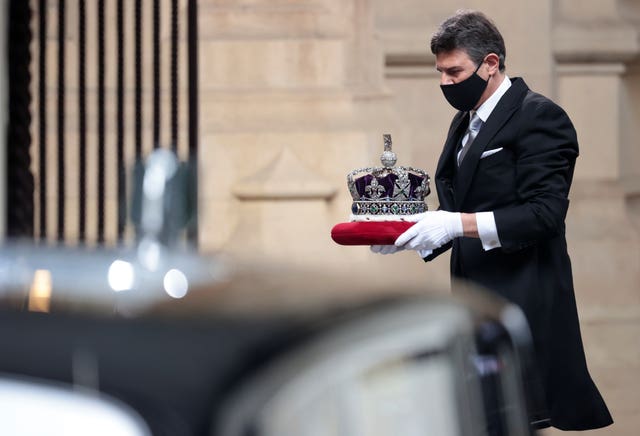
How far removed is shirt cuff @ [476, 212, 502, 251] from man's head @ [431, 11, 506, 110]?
262mm

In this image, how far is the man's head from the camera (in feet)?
10.2

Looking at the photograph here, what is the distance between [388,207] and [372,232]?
0.11 meters

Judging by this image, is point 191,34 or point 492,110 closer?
point 492,110

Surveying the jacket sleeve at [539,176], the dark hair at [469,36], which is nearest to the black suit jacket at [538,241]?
the jacket sleeve at [539,176]

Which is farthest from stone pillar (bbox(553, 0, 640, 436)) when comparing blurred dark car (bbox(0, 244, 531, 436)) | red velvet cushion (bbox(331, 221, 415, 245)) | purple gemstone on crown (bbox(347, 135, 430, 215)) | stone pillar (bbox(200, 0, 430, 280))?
blurred dark car (bbox(0, 244, 531, 436))

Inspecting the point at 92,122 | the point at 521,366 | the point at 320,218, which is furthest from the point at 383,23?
the point at 521,366

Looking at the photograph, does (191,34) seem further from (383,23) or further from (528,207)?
(528,207)

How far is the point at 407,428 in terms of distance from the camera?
49.0 inches

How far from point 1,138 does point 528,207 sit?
3.04 m

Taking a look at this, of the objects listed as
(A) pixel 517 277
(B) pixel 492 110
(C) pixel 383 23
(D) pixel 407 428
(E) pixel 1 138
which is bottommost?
(D) pixel 407 428

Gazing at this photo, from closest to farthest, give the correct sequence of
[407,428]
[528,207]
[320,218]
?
[407,428] → [528,207] → [320,218]

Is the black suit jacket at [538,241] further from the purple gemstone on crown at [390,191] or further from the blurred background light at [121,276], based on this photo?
the blurred background light at [121,276]

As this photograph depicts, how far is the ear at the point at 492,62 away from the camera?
3139 mm

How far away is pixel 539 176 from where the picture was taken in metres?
3.00
